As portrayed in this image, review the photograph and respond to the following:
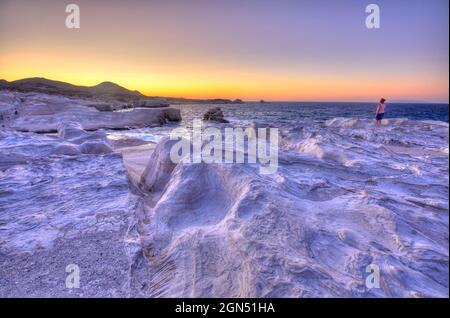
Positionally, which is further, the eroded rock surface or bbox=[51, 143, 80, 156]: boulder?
bbox=[51, 143, 80, 156]: boulder

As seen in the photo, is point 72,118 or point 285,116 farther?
point 285,116

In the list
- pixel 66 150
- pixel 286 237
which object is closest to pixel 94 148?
pixel 66 150

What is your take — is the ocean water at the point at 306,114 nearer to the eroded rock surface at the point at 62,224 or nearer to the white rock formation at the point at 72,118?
the white rock formation at the point at 72,118

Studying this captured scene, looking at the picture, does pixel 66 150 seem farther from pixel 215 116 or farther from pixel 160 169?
pixel 215 116

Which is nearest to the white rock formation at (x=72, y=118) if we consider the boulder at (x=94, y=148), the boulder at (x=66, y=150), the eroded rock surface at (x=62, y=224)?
the boulder at (x=94, y=148)

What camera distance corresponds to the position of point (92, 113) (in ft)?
75.8

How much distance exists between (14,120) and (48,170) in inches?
702

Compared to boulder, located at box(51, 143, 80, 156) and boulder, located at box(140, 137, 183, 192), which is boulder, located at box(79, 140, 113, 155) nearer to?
boulder, located at box(51, 143, 80, 156)

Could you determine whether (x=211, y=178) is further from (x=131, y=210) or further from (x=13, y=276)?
(x=13, y=276)

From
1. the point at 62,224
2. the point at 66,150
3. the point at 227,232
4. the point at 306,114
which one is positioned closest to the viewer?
the point at 227,232

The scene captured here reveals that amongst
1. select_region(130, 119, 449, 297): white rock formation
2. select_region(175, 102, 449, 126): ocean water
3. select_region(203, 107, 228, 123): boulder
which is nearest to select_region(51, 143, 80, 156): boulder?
select_region(130, 119, 449, 297): white rock formation

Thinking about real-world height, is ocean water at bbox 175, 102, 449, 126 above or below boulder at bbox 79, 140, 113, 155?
above

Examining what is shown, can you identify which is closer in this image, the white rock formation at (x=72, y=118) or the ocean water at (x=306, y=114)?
the white rock formation at (x=72, y=118)
